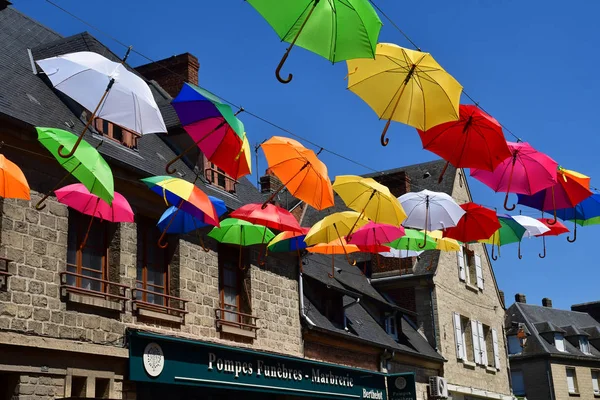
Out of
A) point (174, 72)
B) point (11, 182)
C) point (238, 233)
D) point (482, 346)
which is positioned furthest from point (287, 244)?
point (482, 346)

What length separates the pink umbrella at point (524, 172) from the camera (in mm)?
12383

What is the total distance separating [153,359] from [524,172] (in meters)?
6.47

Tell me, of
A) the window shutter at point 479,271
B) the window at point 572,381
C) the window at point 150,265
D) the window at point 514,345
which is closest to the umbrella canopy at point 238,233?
the window at point 150,265

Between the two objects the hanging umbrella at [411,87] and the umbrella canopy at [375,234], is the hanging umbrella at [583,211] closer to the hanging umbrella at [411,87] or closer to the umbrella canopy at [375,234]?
the umbrella canopy at [375,234]

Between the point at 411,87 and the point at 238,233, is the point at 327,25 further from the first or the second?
the point at 238,233

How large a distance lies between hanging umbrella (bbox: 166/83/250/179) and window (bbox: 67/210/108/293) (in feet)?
7.70

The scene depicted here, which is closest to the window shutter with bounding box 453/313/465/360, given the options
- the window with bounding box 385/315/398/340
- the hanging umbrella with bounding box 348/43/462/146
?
the window with bounding box 385/315/398/340

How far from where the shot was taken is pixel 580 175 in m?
13.5

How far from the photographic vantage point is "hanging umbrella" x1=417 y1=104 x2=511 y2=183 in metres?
10.7

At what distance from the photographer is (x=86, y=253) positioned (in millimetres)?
12742

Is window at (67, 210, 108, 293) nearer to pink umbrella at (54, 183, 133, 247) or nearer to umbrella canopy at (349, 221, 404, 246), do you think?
pink umbrella at (54, 183, 133, 247)

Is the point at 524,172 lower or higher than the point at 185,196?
higher

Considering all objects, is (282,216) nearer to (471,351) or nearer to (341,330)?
(341,330)

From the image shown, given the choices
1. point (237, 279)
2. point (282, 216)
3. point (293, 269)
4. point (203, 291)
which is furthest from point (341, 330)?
point (282, 216)
